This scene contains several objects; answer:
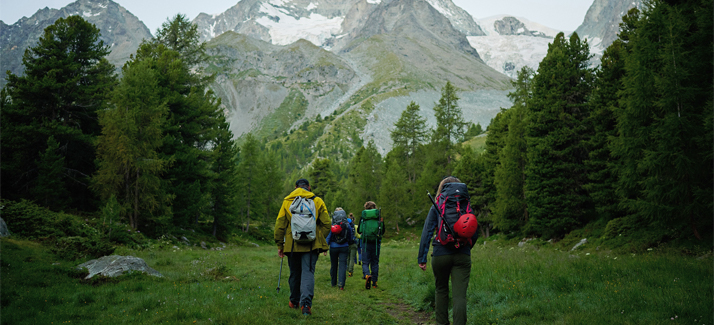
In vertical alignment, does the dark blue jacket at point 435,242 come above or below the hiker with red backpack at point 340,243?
above

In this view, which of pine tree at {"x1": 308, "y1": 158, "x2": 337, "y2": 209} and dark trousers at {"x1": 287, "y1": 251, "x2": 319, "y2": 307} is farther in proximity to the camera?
pine tree at {"x1": 308, "y1": 158, "x2": 337, "y2": 209}

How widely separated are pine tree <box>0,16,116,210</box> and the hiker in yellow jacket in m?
20.1

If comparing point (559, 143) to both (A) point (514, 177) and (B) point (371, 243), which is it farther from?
(B) point (371, 243)

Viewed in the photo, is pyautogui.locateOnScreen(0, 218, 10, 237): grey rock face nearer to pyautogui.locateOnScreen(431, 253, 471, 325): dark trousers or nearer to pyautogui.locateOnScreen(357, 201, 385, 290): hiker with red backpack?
pyautogui.locateOnScreen(357, 201, 385, 290): hiker with red backpack

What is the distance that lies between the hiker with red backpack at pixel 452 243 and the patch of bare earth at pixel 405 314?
179cm

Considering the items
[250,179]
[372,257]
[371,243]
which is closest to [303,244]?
[371,243]

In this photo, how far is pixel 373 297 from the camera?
950 centimetres

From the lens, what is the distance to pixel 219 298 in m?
7.42

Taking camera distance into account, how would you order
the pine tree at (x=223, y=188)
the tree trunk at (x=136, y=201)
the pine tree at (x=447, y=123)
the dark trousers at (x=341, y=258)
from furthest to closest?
the pine tree at (x=447, y=123), the pine tree at (x=223, y=188), the tree trunk at (x=136, y=201), the dark trousers at (x=341, y=258)

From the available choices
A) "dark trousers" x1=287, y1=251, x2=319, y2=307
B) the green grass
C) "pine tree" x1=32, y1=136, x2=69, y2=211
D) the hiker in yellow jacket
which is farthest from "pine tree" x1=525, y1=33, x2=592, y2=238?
"pine tree" x1=32, y1=136, x2=69, y2=211

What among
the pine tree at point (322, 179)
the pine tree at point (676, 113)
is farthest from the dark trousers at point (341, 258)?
the pine tree at point (322, 179)

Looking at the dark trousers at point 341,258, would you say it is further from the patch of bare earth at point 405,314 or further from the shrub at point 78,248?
the shrub at point 78,248

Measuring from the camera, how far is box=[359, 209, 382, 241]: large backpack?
1108cm

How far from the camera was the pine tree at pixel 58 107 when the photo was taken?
814 inches
